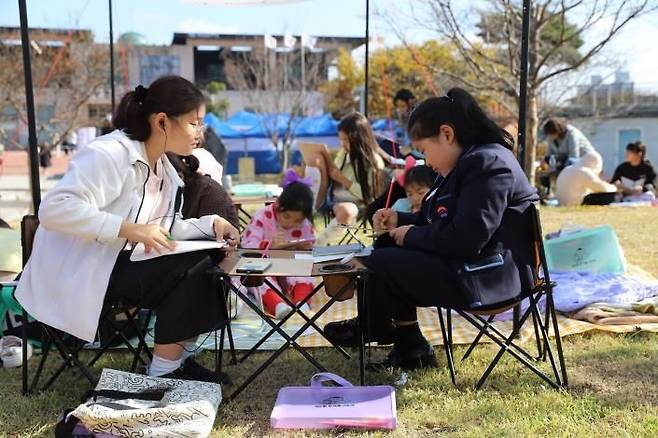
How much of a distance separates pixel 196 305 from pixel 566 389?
52.5 inches

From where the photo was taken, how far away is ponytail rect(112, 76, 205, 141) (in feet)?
7.78

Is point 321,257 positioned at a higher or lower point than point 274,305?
higher

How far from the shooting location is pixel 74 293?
2221 millimetres

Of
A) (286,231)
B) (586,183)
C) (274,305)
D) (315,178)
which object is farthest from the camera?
(586,183)

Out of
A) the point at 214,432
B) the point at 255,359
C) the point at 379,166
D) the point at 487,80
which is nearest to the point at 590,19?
the point at 487,80

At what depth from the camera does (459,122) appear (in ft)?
8.02

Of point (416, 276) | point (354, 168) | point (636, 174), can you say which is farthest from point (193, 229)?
point (636, 174)

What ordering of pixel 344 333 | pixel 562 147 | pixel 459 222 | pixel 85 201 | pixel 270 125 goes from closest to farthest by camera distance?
pixel 85 201
pixel 459 222
pixel 344 333
pixel 562 147
pixel 270 125

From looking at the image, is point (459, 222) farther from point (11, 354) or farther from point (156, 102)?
point (11, 354)

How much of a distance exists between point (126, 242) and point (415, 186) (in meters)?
1.90

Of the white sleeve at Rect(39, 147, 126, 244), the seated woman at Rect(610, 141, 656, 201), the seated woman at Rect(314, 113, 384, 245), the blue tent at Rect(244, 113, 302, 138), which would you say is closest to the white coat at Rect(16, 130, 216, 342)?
the white sleeve at Rect(39, 147, 126, 244)

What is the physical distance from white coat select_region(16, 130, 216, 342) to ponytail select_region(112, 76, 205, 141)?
0.06 metres

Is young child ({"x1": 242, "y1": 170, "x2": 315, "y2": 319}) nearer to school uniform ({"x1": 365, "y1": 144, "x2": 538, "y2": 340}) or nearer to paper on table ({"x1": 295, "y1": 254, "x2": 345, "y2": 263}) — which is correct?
paper on table ({"x1": 295, "y1": 254, "x2": 345, "y2": 263})

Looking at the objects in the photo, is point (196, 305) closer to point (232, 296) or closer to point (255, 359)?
point (255, 359)
